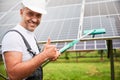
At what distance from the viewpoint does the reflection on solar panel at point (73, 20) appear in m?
5.07

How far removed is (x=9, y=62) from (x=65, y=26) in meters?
3.57

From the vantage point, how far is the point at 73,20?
18.3 feet

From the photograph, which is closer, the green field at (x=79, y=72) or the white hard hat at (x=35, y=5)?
the white hard hat at (x=35, y=5)

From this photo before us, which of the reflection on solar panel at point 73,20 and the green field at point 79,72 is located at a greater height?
the reflection on solar panel at point 73,20

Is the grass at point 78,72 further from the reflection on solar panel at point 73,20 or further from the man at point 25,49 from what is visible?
the man at point 25,49

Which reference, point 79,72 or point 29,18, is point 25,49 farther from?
point 79,72

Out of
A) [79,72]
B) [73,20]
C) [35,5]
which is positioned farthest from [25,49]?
[79,72]

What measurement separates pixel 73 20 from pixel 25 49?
3457mm

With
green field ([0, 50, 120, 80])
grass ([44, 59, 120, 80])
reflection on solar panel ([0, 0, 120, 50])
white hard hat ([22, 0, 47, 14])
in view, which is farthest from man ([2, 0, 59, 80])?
grass ([44, 59, 120, 80])

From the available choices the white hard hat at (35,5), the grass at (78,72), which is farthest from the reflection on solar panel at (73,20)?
the grass at (78,72)

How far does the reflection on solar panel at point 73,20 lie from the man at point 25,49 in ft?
8.40

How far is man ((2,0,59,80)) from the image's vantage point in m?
2.03

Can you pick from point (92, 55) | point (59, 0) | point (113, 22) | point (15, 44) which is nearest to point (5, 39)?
point (15, 44)

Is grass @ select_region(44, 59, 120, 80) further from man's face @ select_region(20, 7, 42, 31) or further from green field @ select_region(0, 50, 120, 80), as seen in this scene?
man's face @ select_region(20, 7, 42, 31)
